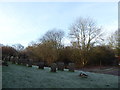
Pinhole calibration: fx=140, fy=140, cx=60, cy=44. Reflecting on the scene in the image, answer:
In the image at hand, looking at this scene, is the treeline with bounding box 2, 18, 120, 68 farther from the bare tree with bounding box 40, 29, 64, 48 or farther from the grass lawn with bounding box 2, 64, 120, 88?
the grass lawn with bounding box 2, 64, 120, 88

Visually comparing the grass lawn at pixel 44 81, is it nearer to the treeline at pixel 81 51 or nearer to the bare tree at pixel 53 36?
the treeline at pixel 81 51

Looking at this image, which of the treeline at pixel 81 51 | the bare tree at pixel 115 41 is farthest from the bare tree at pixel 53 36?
the bare tree at pixel 115 41

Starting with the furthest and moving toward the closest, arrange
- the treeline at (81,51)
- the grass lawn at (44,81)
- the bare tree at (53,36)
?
1. the bare tree at (53,36)
2. the treeline at (81,51)
3. the grass lawn at (44,81)

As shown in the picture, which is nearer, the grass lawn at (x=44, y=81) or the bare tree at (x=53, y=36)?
the grass lawn at (x=44, y=81)

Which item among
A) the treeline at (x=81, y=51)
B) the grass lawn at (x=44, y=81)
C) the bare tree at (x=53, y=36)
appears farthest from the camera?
the bare tree at (x=53, y=36)

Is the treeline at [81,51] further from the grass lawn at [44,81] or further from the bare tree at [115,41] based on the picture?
the grass lawn at [44,81]

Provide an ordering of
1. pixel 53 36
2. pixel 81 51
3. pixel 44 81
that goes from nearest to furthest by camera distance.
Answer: pixel 44 81 < pixel 81 51 < pixel 53 36

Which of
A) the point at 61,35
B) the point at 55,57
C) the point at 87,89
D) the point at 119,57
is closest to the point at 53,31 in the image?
the point at 61,35

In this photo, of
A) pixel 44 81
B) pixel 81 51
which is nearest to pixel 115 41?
pixel 81 51

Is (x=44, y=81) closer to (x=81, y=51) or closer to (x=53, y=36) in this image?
(x=81, y=51)

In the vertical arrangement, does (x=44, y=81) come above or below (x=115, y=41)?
below

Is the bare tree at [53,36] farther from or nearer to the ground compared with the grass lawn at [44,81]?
farther from the ground

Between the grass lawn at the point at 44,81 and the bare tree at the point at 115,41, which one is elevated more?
the bare tree at the point at 115,41

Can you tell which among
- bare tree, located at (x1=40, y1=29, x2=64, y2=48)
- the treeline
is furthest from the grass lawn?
bare tree, located at (x1=40, y1=29, x2=64, y2=48)
